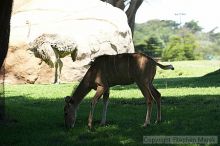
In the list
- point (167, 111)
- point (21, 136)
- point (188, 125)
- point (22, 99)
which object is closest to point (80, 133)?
point (21, 136)

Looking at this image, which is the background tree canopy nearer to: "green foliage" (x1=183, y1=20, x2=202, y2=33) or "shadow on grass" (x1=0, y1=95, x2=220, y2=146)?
"green foliage" (x1=183, y1=20, x2=202, y2=33)

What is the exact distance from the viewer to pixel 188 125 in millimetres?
9703

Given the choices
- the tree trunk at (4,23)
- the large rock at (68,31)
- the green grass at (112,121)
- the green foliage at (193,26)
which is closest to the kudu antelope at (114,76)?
the green grass at (112,121)

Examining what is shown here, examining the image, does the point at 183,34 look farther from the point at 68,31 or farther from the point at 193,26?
the point at 68,31

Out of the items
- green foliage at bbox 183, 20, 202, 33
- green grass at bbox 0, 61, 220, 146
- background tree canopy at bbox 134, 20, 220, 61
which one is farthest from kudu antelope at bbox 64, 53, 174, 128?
green foliage at bbox 183, 20, 202, 33

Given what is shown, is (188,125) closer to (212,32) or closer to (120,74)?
(120,74)

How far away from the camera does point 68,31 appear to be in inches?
1000

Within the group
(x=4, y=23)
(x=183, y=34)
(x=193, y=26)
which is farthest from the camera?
(x=193, y=26)

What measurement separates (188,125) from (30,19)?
1805 cm

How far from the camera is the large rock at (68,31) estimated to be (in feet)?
83.0

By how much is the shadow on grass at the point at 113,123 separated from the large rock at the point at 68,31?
1090cm

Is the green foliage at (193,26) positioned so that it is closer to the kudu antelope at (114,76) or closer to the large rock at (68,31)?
the large rock at (68,31)

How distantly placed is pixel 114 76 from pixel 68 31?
15498mm

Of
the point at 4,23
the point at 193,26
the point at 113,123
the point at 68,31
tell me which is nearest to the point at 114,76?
the point at 113,123
